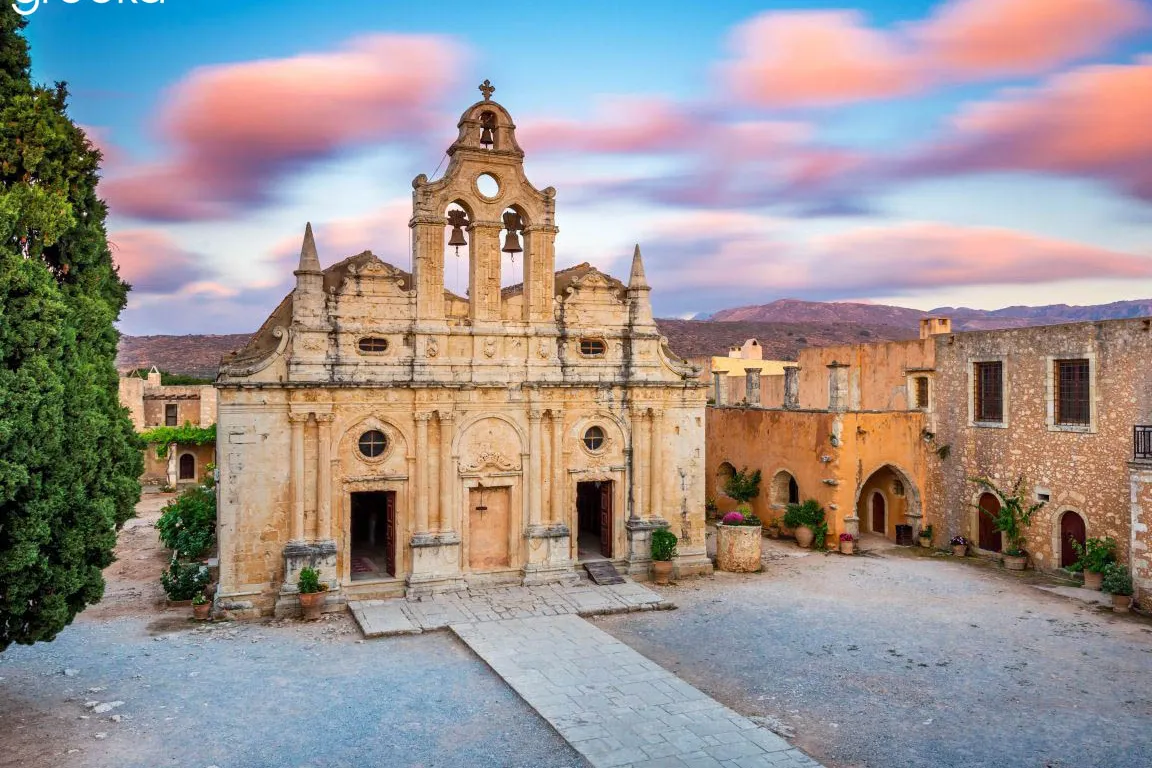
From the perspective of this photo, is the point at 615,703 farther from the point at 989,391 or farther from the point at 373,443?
the point at 989,391

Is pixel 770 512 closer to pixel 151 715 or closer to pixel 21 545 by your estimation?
pixel 151 715

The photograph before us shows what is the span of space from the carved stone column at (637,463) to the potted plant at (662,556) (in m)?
0.85

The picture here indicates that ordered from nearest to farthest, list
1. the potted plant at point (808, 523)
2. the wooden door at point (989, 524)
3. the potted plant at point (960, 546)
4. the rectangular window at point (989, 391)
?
the rectangular window at point (989, 391)
the wooden door at point (989, 524)
the potted plant at point (960, 546)
the potted plant at point (808, 523)

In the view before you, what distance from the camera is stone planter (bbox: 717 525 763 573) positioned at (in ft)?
72.4

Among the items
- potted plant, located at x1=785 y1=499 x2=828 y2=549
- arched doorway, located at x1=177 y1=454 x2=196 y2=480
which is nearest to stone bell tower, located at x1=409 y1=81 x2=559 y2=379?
potted plant, located at x1=785 y1=499 x2=828 y2=549

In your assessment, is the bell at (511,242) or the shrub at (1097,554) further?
the bell at (511,242)

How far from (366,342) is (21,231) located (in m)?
8.41

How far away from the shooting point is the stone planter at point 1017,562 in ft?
71.9

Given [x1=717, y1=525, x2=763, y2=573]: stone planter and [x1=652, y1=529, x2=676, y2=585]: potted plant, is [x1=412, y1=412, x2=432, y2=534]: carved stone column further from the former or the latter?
[x1=717, y1=525, x2=763, y2=573]: stone planter

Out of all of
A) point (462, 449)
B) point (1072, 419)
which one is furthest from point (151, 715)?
point (1072, 419)

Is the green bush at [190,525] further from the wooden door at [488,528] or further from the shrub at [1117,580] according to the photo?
the shrub at [1117,580]

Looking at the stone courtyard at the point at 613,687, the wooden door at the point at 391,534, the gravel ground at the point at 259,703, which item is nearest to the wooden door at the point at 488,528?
the stone courtyard at the point at 613,687

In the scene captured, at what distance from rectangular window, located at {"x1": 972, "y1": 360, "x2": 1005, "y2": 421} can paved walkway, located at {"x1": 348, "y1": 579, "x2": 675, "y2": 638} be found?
1138cm

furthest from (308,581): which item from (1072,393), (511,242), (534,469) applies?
(1072,393)
